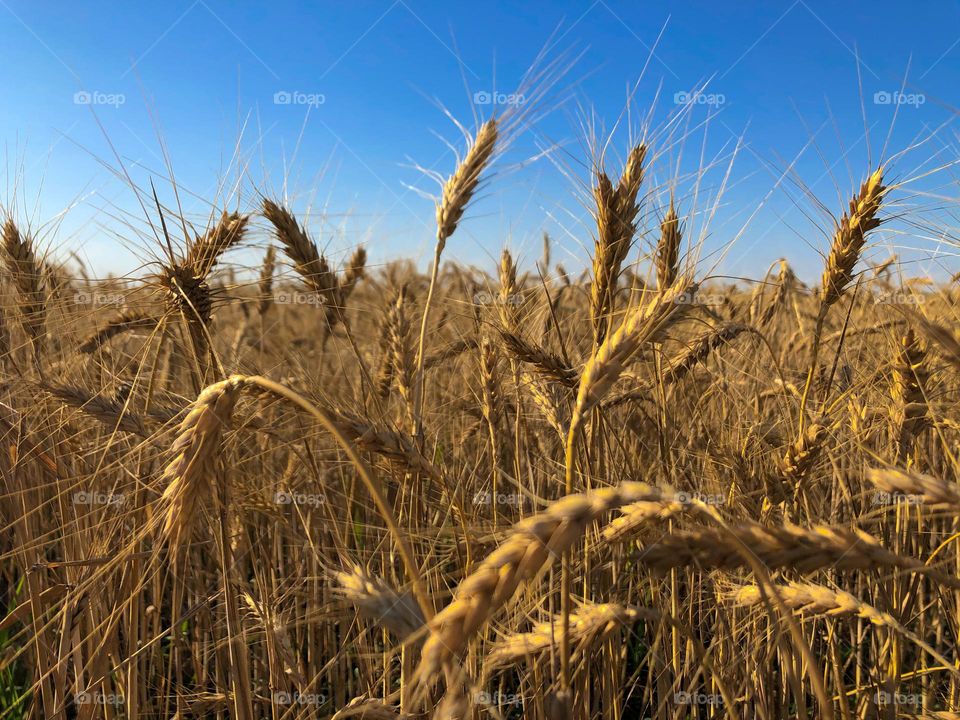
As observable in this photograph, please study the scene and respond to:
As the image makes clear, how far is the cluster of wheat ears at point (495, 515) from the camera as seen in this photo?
1.29 meters

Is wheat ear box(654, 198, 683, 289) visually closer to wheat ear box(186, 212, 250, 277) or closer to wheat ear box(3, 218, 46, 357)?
wheat ear box(186, 212, 250, 277)

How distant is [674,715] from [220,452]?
4.74 feet

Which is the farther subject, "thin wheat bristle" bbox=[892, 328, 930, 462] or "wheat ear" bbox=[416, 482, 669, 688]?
"thin wheat bristle" bbox=[892, 328, 930, 462]

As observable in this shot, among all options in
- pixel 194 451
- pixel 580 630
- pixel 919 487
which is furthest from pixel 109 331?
pixel 919 487

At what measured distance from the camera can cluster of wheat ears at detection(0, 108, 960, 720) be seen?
129cm

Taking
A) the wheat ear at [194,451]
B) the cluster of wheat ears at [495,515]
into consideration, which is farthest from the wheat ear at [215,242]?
the wheat ear at [194,451]

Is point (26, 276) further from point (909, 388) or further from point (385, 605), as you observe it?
point (909, 388)

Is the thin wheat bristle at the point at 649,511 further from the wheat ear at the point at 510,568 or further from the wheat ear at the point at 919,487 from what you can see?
the wheat ear at the point at 919,487

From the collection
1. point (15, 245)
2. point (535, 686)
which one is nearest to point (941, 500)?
point (535, 686)

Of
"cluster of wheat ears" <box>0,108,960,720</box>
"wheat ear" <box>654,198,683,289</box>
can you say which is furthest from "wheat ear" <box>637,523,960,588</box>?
"wheat ear" <box>654,198,683,289</box>

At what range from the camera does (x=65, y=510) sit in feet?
8.07

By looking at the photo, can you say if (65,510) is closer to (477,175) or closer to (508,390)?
(508,390)

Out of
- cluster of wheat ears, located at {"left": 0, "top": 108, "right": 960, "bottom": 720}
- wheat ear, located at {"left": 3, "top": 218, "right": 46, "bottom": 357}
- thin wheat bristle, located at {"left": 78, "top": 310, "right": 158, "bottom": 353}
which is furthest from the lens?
thin wheat bristle, located at {"left": 78, "top": 310, "right": 158, "bottom": 353}

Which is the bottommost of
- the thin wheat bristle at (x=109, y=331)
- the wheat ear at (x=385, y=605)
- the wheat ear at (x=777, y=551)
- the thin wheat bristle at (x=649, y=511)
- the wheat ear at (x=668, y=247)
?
the wheat ear at (x=385, y=605)
